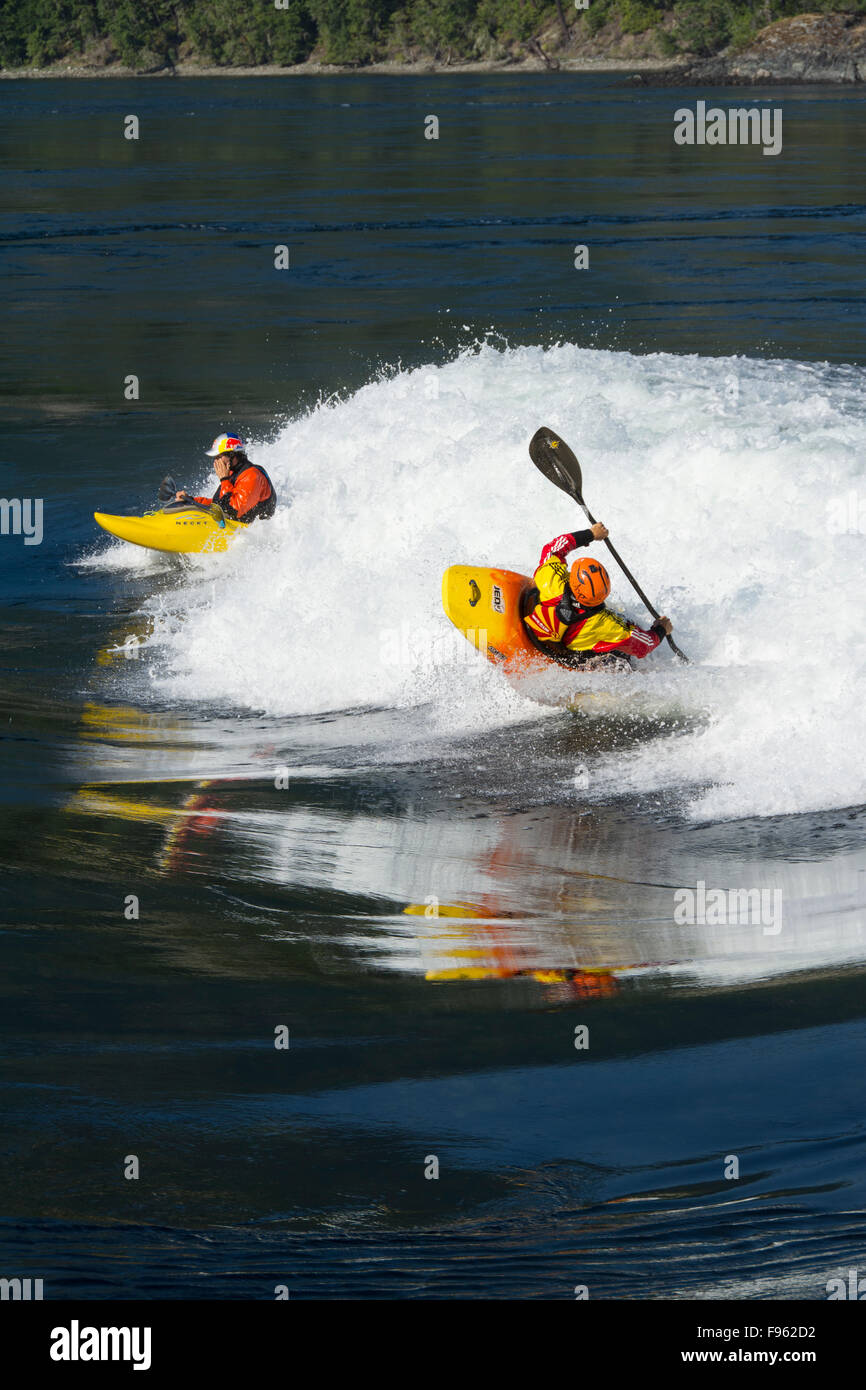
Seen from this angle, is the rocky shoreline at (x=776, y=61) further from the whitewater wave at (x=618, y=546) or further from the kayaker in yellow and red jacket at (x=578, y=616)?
the kayaker in yellow and red jacket at (x=578, y=616)

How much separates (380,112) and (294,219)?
3418cm

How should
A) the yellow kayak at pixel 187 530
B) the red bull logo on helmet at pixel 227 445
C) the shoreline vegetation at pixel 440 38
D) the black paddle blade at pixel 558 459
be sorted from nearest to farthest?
the black paddle blade at pixel 558 459, the red bull logo on helmet at pixel 227 445, the yellow kayak at pixel 187 530, the shoreline vegetation at pixel 440 38

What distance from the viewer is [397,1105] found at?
6.50 meters

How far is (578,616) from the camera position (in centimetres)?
1091

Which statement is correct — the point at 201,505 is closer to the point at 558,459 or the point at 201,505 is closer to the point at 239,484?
the point at 239,484

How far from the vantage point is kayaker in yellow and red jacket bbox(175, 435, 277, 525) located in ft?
49.8

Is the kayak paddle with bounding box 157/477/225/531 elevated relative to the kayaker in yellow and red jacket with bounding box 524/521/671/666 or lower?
elevated

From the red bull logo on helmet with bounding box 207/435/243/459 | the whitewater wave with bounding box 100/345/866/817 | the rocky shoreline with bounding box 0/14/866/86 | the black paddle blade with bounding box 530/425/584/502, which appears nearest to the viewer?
the whitewater wave with bounding box 100/345/866/817

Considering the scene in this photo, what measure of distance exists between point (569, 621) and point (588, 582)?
353mm

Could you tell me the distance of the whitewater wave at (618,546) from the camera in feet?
34.9

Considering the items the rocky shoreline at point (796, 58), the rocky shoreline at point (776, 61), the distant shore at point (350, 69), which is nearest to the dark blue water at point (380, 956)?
the rocky shoreline at point (796, 58)

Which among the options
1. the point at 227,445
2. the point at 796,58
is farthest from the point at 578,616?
the point at 796,58

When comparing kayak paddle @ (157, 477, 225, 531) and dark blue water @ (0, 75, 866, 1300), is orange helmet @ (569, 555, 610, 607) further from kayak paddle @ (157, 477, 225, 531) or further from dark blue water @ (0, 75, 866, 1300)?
kayak paddle @ (157, 477, 225, 531)

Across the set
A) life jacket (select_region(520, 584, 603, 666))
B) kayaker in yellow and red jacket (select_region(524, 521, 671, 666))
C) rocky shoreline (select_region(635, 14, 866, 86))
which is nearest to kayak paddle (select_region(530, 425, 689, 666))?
kayaker in yellow and red jacket (select_region(524, 521, 671, 666))
